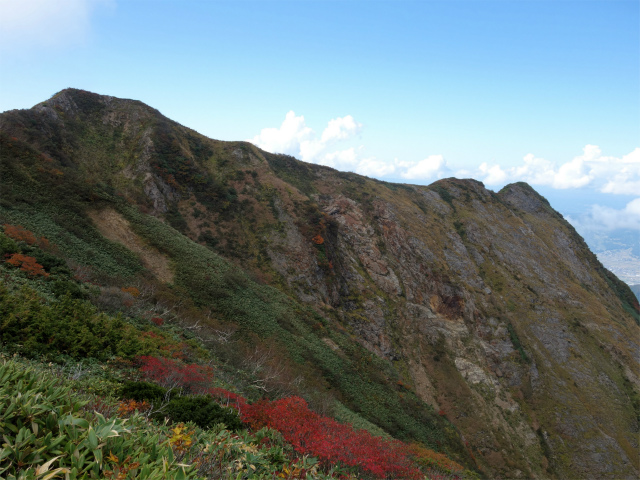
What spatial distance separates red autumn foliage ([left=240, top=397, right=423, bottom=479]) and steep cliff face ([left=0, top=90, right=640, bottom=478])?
635 inches

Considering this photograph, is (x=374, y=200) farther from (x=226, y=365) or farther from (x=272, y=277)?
(x=226, y=365)

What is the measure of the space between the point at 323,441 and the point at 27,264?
15.4 m

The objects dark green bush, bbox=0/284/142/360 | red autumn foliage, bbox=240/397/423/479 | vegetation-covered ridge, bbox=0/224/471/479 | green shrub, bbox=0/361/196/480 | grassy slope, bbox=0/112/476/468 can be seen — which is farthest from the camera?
grassy slope, bbox=0/112/476/468

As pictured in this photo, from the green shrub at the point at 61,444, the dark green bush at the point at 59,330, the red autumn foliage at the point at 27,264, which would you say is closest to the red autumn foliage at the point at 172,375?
the dark green bush at the point at 59,330

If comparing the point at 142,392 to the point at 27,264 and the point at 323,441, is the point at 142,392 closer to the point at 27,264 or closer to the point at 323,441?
the point at 323,441

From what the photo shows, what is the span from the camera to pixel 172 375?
466 inches

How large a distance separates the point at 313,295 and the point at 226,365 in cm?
2003

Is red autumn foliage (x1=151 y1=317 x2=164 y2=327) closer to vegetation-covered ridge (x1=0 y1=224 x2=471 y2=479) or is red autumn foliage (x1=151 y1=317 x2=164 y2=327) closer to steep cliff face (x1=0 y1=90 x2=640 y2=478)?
vegetation-covered ridge (x1=0 y1=224 x2=471 y2=479)

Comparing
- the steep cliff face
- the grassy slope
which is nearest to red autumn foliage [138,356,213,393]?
the grassy slope

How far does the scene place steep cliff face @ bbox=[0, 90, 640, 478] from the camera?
112 ft

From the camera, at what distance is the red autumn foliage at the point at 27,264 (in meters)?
14.9

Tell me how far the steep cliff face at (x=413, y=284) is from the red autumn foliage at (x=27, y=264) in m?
10.4

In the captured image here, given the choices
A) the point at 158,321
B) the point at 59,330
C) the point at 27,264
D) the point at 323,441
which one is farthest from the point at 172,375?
the point at 27,264

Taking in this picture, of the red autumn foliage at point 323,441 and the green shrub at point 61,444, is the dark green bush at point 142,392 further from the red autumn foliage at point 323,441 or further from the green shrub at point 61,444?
the green shrub at point 61,444
